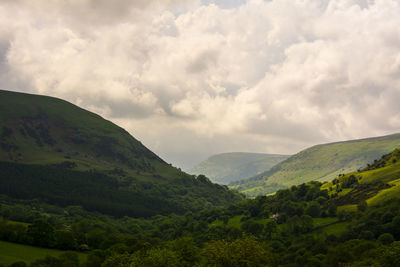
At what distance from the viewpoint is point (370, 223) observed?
164 metres

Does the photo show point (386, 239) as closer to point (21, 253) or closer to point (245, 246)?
point (245, 246)

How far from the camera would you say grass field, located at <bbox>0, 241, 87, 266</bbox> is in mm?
102375

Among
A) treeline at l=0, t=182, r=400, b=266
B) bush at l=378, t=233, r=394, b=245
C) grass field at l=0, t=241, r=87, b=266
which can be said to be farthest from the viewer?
bush at l=378, t=233, r=394, b=245

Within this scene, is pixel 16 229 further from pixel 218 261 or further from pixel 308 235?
pixel 308 235

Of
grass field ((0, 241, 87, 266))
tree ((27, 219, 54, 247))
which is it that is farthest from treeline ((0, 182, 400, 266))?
grass field ((0, 241, 87, 266))

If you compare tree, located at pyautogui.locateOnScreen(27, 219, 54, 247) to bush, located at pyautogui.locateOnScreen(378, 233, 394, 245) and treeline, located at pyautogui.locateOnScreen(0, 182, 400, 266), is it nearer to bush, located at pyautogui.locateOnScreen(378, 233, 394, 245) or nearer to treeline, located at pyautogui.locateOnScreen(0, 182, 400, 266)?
treeline, located at pyautogui.locateOnScreen(0, 182, 400, 266)

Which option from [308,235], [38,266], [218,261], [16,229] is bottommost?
[308,235]

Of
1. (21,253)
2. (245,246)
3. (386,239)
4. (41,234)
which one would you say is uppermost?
(41,234)

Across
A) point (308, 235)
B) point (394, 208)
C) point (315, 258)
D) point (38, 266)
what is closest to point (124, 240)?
point (38, 266)

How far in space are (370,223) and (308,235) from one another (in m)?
34.9

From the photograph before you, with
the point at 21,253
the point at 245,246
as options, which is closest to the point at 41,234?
the point at 21,253

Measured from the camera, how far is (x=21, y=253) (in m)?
111

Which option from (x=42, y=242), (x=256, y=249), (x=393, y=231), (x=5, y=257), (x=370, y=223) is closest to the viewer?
(x=256, y=249)

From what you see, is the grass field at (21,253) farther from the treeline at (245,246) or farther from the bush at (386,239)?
the bush at (386,239)
